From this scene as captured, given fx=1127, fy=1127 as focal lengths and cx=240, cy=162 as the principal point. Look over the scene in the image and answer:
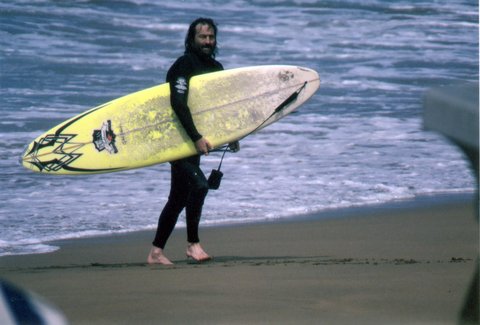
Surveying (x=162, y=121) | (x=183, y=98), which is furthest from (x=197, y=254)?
(x=162, y=121)

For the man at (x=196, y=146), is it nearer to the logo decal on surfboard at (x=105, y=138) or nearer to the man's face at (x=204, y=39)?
the man's face at (x=204, y=39)

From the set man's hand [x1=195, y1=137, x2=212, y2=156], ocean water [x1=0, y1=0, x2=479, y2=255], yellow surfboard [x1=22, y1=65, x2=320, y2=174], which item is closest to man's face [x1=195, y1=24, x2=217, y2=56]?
man's hand [x1=195, y1=137, x2=212, y2=156]

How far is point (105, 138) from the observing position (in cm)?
598

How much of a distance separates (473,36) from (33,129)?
383 inches

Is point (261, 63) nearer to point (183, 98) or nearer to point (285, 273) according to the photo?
point (183, 98)

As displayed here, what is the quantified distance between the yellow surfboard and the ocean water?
462 millimetres

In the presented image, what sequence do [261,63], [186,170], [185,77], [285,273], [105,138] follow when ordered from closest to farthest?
1. [285,273]
2. [185,77]
3. [186,170]
4. [105,138]
5. [261,63]

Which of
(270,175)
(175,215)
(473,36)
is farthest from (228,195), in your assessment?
(473,36)

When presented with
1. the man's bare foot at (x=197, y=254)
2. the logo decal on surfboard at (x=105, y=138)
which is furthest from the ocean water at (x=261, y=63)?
the man's bare foot at (x=197, y=254)

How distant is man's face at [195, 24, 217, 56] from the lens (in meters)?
5.05

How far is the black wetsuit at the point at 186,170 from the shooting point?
16.5 ft

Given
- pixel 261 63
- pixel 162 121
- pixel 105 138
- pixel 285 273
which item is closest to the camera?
pixel 285 273

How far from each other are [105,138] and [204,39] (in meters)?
1.17

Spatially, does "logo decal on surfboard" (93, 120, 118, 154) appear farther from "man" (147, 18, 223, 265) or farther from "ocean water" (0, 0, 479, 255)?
"man" (147, 18, 223, 265)
